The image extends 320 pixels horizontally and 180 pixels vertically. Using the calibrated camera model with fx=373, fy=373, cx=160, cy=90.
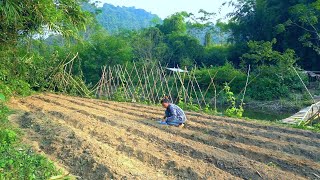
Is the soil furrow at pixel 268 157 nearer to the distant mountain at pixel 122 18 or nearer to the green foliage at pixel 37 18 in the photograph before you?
the green foliage at pixel 37 18

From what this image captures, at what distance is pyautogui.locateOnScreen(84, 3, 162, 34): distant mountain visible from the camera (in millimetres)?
61125

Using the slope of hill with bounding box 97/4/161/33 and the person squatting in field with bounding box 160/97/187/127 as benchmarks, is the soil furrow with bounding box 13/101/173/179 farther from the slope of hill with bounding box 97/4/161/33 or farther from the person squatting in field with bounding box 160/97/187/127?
the slope of hill with bounding box 97/4/161/33

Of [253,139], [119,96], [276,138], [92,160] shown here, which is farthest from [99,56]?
[92,160]

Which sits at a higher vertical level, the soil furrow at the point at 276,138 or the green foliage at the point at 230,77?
the green foliage at the point at 230,77

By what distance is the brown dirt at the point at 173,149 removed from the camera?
198 inches

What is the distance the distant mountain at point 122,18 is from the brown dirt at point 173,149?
43.6 meters

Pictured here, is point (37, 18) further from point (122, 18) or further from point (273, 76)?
point (122, 18)

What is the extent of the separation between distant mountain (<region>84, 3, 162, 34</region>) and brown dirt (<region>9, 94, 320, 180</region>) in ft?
143

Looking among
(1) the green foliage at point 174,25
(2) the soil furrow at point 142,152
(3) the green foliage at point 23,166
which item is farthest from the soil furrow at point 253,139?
(1) the green foliage at point 174,25

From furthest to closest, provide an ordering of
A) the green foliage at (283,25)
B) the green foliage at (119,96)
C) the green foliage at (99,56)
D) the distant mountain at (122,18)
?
1. the distant mountain at (122,18)
2. the green foliage at (99,56)
3. the green foliage at (283,25)
4. the green foliage at (119,96)

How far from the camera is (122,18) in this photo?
7394 cm

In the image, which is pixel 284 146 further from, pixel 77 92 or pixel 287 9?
pixel 287 9

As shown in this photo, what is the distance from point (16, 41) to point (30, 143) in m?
5.15

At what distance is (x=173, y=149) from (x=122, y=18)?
229 ft
